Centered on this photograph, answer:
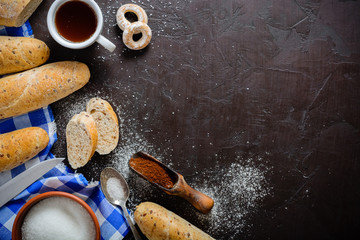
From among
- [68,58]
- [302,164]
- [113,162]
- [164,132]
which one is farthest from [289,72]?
[68,58]

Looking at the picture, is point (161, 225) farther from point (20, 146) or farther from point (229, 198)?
point (20, 146)

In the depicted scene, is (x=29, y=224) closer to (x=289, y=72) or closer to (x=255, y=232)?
(x=255, y=232)

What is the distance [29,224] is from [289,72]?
57.9 inches

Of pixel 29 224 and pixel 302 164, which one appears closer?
pixel 29 224

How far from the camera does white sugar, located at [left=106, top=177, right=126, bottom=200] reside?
135cm

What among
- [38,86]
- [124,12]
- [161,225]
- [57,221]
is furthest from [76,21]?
[161,225]

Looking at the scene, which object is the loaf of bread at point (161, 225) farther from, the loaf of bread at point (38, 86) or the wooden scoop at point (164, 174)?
the loaf of bread at point (38, 86)

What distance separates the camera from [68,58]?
1390 mm

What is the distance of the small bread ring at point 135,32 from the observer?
4.28ft

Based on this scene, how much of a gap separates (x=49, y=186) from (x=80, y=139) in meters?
0.28

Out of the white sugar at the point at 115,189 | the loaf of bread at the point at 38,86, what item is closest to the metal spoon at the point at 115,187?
the white sugar at the point at 115,189

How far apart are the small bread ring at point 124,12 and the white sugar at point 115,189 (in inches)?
30.6

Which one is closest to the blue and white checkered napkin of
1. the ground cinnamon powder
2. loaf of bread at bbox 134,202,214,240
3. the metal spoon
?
the metal spoon

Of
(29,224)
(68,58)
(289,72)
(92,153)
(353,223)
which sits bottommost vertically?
(353,223)
